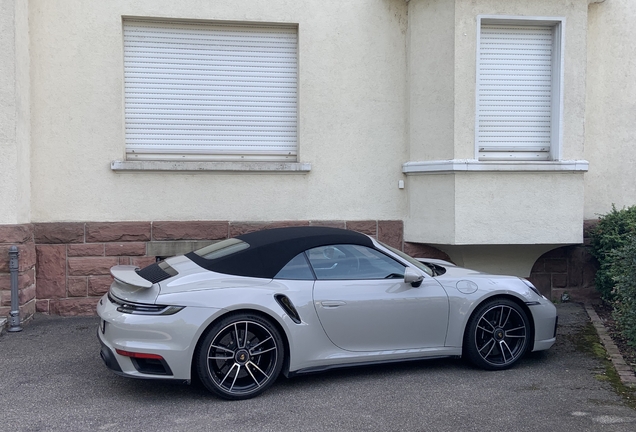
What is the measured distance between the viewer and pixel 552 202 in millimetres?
8516

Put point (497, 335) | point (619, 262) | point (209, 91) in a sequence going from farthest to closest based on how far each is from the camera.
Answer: point (209, 91) < point (619, 262) < point (497, 335)

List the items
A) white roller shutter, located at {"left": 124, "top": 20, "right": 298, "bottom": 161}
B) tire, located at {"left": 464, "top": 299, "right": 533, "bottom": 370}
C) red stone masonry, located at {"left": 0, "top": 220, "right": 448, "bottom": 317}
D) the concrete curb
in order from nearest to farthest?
the concrete curb → tire, located at {"left": 464, "top": 299, "right": 533, "bottom": 370} → red stone masonry, located at {"left": 0, "top": 220, "right": 448, "bottom": 317} → white roller shutter, located at {"left": 124, "top": 20, "right": 298, "bottom": 161}

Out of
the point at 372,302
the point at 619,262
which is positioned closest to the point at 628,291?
the point at 619,262

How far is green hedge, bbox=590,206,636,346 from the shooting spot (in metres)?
6.37

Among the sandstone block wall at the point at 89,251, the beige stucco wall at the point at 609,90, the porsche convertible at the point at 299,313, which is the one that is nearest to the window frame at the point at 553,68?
the beige stucco wall at the point at 609,90

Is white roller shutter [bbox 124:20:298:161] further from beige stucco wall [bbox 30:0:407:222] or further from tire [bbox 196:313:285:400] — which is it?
tire [bbox 196:313:285:400]

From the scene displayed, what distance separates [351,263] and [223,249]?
1237mm

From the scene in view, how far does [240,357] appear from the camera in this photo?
5105mm

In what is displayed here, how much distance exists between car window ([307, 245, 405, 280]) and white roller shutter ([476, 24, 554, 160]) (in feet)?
11.4

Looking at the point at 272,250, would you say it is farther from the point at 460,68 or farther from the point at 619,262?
the point at 460,68

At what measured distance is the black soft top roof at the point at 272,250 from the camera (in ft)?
18.0

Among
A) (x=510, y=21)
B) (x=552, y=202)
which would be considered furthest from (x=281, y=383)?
(x=510, y=21)

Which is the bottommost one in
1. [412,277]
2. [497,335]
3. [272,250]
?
[497,335]

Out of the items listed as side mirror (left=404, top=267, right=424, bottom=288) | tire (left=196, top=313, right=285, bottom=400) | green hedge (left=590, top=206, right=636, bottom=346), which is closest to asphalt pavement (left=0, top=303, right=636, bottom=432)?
tire (left=196, top=313, right=285, bottom=400)
